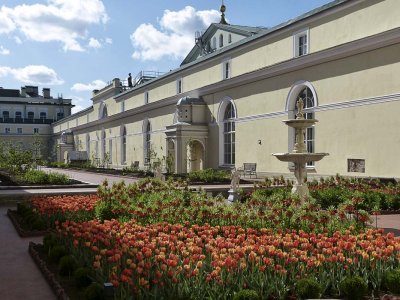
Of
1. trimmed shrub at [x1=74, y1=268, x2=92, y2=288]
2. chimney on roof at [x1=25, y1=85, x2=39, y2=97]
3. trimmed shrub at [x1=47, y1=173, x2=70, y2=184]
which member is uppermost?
chimney on roof at [x1=25, y1=85, x2=39, y2=97]

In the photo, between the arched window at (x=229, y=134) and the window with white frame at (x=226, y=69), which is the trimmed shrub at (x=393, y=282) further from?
the window with white frame at (x=226, y=69)

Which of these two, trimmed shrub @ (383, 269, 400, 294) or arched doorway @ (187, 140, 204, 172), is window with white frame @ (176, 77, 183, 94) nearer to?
arched doorway @ (187, 140, 204, 172)

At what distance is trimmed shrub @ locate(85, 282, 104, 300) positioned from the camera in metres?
5.09

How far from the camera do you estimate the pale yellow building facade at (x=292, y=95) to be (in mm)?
19234

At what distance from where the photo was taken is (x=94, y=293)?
5.10m

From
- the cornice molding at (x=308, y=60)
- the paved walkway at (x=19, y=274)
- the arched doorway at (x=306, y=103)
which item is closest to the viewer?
the paved walkway at (x=19, y=274)

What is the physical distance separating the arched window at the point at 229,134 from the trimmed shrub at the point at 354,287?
24.3m

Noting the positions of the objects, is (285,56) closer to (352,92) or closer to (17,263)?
(352,92)

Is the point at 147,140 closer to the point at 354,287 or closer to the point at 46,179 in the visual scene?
the point at 46,179

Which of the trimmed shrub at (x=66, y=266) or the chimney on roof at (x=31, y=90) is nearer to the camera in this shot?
the trimmed shrub at (x=66, y=266)

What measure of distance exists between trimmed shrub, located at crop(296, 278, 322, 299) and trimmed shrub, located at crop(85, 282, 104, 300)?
2.16 meters

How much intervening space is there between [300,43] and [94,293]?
863 inches

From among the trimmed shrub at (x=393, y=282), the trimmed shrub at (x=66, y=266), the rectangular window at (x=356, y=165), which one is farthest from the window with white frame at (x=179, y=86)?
the trimmed shrub at (x=393, y=282)

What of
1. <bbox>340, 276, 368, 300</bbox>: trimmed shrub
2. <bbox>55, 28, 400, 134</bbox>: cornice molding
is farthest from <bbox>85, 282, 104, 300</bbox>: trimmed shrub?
<bbox>55, 28, 400, 134</bbox>: cornice molding
